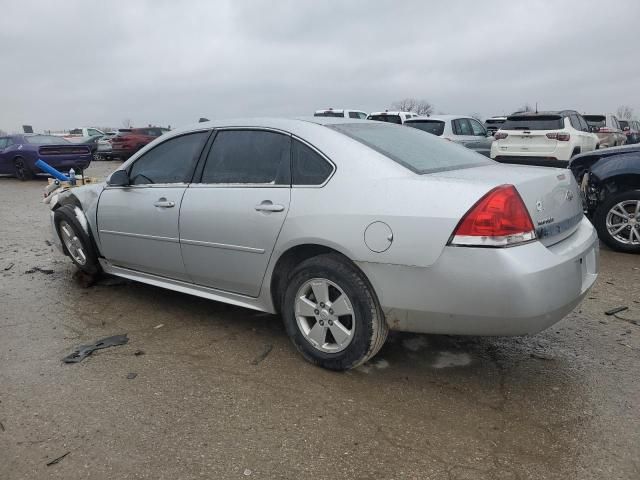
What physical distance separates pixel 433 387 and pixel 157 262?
225 cm

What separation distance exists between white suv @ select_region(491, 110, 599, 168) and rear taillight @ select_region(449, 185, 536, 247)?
9.18 meters

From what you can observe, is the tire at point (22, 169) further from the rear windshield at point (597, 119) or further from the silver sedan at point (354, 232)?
the rear windshield at point (597, 119)

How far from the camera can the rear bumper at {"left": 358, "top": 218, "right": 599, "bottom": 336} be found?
7.97ft

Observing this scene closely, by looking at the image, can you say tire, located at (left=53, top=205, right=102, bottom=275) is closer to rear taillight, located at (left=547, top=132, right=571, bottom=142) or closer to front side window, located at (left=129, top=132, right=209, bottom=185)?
front side window, located at (left=129, top=132, right=209, bottom=185)

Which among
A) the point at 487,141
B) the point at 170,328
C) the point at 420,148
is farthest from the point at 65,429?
the point at 487,141

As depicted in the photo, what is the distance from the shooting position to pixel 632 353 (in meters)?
3.26

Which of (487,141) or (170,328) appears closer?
(170,328)

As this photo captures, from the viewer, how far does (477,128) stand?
42.6 ft

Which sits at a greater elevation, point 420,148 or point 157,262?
point 420,148

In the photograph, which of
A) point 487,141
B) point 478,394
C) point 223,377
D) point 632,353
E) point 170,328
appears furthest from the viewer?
point 487,141

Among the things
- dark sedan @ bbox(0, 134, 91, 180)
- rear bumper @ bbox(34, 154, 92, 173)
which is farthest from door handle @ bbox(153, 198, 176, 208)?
rear bumper @ bbox(34, 154, 92, 173)

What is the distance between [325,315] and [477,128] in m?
11.2

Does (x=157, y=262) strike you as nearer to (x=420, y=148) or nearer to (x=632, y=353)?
(x=420, y=148)

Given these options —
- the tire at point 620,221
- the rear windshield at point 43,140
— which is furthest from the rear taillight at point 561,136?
A: the rear windshield at point 43,140
